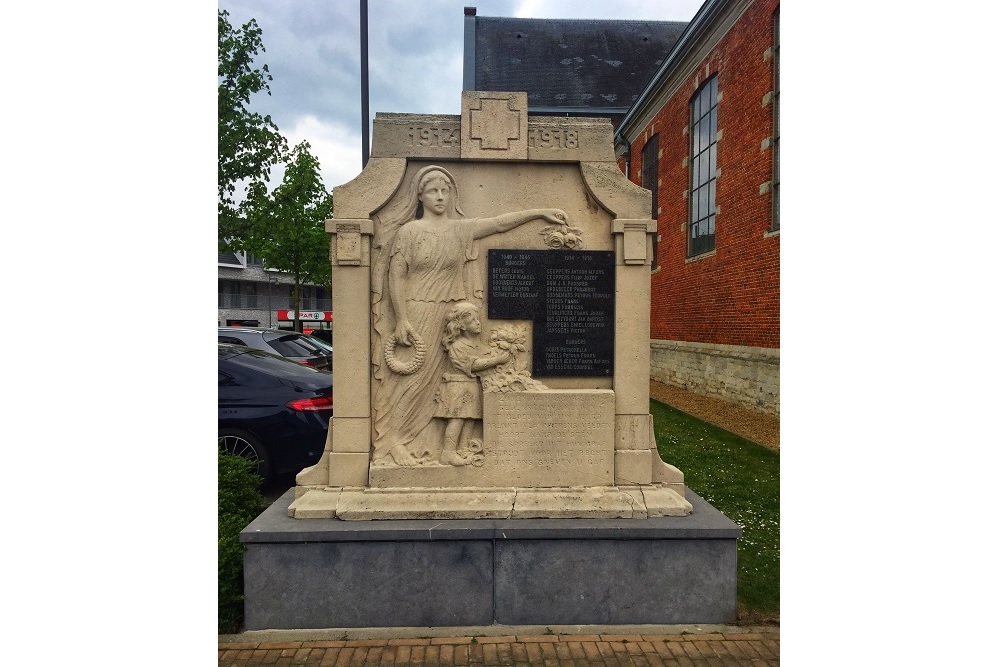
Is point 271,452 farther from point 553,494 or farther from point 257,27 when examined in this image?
point 257,27

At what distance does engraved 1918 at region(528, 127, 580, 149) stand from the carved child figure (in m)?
1.38

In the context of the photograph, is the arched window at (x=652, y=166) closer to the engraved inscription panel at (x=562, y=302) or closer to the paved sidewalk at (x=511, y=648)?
the engraved inscription panel at (x=562, y=302)

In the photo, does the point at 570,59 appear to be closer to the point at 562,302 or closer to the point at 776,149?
the point at 776,149

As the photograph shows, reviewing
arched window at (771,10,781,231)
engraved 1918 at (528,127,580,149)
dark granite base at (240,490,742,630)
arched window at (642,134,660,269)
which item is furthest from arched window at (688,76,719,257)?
dark granite base at (240,490,742,630)

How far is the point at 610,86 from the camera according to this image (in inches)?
1081

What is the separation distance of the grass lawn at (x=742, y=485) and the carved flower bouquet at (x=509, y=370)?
230 centimetres

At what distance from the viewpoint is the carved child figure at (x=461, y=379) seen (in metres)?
→ 4.44

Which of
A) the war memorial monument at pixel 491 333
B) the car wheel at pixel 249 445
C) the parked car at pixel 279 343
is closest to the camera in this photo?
the war memorial monument at pixel 491 333

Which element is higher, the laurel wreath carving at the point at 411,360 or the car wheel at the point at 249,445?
the laurel wreath carving at the point at 411,360

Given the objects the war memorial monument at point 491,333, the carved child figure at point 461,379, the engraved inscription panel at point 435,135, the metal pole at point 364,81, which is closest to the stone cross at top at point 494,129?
the war memorial monument at point 491,333

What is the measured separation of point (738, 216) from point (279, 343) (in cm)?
992

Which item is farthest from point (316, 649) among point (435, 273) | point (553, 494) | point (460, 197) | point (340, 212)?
point (460, 197)

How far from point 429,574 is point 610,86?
2767 centimetres

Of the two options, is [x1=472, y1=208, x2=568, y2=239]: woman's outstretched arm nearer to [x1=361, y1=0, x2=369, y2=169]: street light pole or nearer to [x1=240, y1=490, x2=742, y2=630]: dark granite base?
[x1=240, y1=490, x2=742, y2=630]: dark granite base
